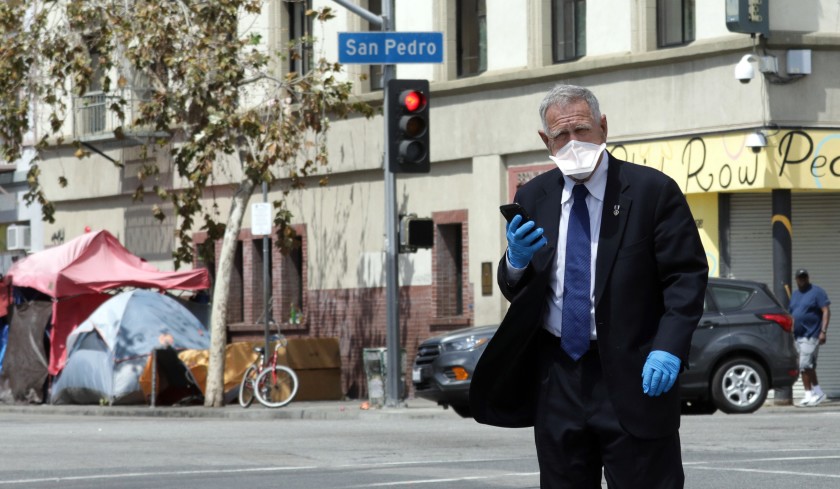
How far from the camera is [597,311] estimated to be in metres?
6.02

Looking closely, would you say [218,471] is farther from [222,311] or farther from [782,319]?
[222,311]

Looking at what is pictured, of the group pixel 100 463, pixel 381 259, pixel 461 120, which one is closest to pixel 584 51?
pixel 461 120

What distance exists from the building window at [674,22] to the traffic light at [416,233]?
17.1 ft

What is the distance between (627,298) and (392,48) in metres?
17.8

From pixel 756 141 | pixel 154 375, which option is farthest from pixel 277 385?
pixel 756 141

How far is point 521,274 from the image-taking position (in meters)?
6.09

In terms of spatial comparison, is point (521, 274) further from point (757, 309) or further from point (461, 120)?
point (461, 120)

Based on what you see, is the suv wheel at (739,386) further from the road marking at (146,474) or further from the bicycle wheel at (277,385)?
the road marking at (146,474)

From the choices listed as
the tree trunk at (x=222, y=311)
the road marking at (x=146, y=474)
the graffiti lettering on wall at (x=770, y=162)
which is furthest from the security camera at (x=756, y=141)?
the road marking at (x=146, y=474)

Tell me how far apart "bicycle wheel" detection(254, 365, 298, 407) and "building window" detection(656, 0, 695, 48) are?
23.3 feet

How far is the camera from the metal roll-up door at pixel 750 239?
2627cm

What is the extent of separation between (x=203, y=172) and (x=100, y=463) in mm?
13135

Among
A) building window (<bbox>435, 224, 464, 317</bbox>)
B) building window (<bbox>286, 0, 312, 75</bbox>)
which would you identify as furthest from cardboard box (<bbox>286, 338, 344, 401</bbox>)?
building window (<bbox>286, 0, 312, 75</bbox>)

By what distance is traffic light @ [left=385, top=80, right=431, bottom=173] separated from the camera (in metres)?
23.2
